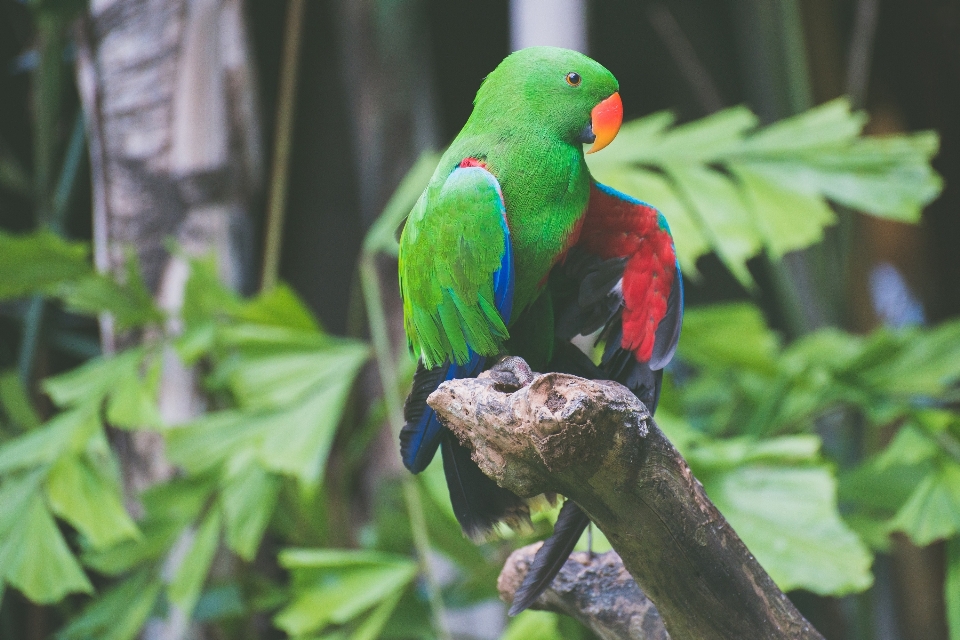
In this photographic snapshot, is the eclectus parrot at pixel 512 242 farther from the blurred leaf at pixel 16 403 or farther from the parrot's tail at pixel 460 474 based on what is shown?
the blurred leaf at pixel 16 403

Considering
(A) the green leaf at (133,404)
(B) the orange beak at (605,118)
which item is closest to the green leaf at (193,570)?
(A) the green leaf at (133,404)

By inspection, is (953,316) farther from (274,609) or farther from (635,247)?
(274,609)

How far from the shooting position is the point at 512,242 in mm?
753

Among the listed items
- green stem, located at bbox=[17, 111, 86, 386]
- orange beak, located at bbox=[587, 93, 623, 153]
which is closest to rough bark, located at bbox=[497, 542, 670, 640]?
orange beak, located at bbox=[587, 93, 623, 153]

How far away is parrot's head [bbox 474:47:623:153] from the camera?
2.50 feet

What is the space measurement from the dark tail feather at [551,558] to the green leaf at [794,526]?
454 millimetres

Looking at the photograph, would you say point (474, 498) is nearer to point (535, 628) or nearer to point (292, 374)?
point (535, 628)

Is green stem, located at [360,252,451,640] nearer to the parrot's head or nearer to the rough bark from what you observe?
the rough bark

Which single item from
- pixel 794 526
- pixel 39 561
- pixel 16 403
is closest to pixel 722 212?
pixel 794 526

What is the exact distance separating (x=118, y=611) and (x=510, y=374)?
4.01ft

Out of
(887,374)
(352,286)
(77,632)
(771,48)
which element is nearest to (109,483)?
(77,632)

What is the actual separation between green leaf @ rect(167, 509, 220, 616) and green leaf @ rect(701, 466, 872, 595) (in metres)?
0.94

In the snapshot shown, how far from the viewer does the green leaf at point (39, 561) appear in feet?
4.27

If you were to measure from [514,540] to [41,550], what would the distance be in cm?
85
